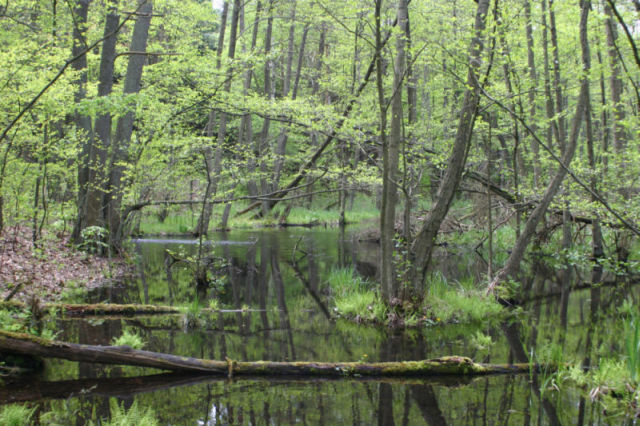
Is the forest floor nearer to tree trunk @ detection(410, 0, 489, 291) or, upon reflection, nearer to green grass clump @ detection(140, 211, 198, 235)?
tree trunk @ detection(410, 0, 489, 291)

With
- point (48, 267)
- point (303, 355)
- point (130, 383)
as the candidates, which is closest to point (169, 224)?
point (48, 267)

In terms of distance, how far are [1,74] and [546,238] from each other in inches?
544

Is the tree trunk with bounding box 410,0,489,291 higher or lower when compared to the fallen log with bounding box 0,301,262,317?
higher

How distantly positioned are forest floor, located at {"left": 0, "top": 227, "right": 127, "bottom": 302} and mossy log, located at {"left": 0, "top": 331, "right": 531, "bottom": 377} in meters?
3.00

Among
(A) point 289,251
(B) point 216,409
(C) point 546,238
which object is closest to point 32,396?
(B) point 216,409

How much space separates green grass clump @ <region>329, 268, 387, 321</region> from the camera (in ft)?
23.8

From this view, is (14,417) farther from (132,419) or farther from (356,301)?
(356,301)

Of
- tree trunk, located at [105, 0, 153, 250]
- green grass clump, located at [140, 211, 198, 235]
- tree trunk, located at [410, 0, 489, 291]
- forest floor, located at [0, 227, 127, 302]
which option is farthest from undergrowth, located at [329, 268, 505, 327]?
green grass clump, located at [140, 211, 198, 235]

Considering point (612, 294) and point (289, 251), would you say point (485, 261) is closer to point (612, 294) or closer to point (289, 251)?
point (612, 294)

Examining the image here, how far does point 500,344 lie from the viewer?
621 centimetres

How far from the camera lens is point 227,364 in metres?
4.72

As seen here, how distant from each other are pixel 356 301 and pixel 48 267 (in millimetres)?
5906

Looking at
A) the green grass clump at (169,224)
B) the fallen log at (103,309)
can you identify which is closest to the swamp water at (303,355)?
the fallen log at (103,309)

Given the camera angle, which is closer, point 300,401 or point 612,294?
point 300,401
